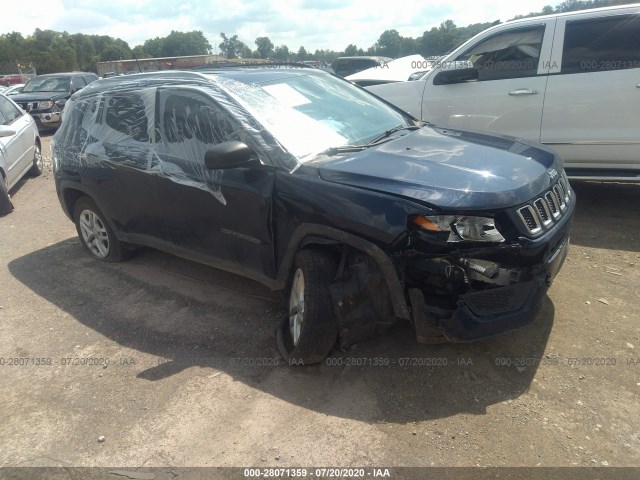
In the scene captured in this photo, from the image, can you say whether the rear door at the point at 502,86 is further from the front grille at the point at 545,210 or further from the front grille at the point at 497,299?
the front grille at the point at 497,299

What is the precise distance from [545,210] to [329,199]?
126 cm

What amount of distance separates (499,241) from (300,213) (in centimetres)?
116

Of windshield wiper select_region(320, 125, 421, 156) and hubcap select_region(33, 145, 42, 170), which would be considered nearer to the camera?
windshield wiper select_region(320, 125, 421, 156)

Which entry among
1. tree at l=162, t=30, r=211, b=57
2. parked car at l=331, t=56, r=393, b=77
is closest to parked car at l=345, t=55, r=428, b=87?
parked car at l=331, t=56, r=393, b=77

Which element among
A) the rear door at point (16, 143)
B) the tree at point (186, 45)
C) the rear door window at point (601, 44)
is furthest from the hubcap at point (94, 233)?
the tree at point (186, 45)

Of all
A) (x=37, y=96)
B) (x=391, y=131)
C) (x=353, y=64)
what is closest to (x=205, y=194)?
(x=391, y=131)

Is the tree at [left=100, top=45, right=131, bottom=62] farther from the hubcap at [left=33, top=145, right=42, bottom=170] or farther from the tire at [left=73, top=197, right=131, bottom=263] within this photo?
the tire at [left=73, top=197, right=131, bottom=263]

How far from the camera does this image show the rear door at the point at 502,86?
525cm

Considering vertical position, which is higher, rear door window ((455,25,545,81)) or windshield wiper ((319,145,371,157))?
rear door window ((455,25,545,81))

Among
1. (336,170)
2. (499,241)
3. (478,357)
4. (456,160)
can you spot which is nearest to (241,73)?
(336,170)

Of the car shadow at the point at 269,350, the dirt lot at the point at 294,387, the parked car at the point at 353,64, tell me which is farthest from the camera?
the parked car at the point at 353,64

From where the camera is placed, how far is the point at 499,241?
264cm

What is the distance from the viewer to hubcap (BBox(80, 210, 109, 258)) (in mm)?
4961

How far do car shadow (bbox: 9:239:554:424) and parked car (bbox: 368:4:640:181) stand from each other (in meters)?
2.33
